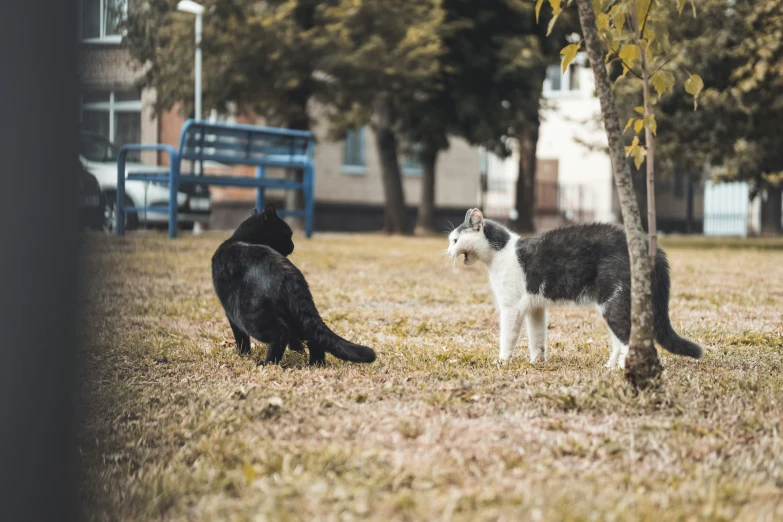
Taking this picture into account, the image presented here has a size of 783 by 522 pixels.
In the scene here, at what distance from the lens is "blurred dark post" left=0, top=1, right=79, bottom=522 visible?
5.87 feet

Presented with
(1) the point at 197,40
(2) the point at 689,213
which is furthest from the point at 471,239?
(2) the point at 689,213

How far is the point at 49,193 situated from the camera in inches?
72.7

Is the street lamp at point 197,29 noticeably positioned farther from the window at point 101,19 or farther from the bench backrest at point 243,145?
the window at point 101,19

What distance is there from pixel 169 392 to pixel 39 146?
2.47 meters

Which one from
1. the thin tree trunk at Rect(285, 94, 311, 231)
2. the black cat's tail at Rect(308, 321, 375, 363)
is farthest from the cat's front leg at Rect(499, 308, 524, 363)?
the thin tree trunk at Rect(285, 94, 311, 231)

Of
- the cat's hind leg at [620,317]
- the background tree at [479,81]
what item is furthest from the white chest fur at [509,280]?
the background tree at [479,81]

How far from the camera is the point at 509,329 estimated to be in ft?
16.8

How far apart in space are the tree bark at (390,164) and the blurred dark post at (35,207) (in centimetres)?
2065

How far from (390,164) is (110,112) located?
20578 millimetres

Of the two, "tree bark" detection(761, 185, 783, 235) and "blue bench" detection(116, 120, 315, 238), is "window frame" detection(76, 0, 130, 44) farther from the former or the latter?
"tree bark" detection(761, 185, 783, 235)

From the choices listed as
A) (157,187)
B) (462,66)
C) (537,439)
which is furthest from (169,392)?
(462,66)

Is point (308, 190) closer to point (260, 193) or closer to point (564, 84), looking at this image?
point (260, 193)

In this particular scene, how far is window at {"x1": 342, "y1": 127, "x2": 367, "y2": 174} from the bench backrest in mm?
15817

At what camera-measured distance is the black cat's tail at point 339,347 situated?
14.6 feet
